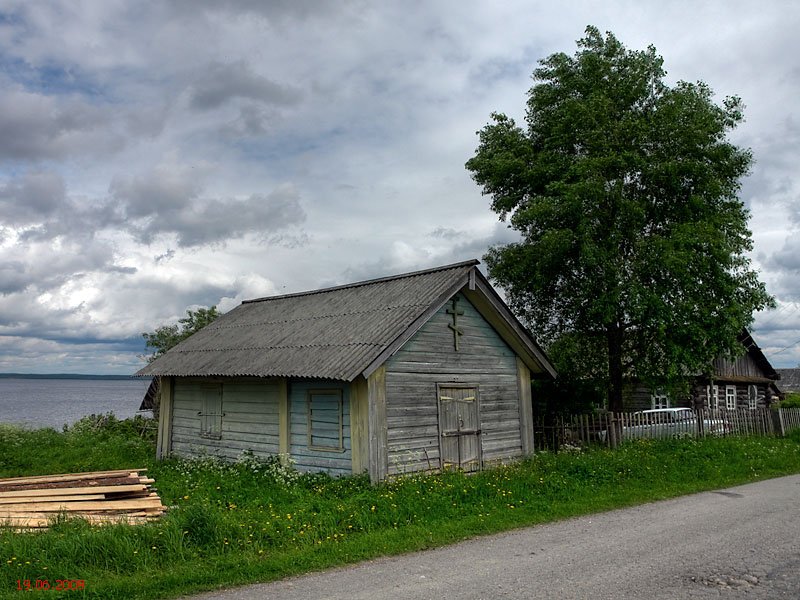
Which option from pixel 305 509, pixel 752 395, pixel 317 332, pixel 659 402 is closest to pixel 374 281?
pixel 317 332

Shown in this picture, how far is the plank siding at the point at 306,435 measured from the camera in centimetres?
1477

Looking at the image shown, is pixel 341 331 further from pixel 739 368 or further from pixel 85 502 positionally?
pixel 739 368

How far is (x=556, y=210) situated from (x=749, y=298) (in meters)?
7.70

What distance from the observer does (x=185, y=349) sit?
858 inches

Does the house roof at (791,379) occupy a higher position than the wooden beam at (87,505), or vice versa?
the house roof at (791,379)

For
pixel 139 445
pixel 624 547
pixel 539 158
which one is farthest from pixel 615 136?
pixel 139 445

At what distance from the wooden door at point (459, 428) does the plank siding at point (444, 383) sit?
0.21 m

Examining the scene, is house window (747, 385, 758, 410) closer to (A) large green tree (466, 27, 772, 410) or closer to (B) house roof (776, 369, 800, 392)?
(A) large green tree (466, 27, 772, 410)

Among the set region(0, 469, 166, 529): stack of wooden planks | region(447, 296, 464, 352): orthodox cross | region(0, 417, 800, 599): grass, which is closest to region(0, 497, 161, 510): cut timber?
region(0, 469, 166, 529): stack of wooden planks

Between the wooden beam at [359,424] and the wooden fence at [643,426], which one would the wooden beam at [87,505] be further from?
the wooden fence at [643,426]

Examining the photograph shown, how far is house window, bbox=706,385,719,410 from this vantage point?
34347 millimetres

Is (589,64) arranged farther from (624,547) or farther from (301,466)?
(624,547)

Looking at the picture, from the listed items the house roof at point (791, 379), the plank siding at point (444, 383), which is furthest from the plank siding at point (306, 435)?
the house roof at point (791, 379)

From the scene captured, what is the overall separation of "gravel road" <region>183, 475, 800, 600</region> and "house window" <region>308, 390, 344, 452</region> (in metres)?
5.73
